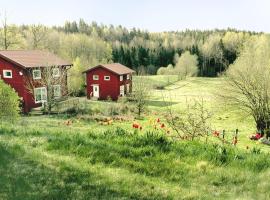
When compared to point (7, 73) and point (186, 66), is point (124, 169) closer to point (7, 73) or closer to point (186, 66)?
point (7, 73)

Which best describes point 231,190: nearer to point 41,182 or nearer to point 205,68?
point 41,182

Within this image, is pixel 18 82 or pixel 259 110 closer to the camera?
pixel 259 110

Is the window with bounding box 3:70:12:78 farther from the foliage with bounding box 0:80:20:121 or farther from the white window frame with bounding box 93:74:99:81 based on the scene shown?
the white window frame with bounding box 93:74:99:81

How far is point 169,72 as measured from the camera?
108 m

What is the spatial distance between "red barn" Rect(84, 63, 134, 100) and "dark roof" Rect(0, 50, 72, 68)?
9.40 meters

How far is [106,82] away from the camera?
49312 mm

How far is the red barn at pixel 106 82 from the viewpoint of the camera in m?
48.7

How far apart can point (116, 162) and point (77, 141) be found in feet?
4.95

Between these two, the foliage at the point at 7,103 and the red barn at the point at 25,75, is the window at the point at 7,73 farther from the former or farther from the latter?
the foliage at the point at 7,103

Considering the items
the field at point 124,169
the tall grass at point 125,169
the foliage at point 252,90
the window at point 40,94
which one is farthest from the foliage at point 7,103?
the foliage at point 252,90

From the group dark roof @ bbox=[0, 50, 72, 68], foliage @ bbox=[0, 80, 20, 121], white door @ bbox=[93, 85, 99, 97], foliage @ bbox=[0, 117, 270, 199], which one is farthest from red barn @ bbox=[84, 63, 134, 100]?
foliage @ bbox=[0, 117, 270, 199]

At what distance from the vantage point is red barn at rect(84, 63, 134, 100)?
4869cm

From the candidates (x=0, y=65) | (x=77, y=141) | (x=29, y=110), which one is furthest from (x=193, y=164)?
(x=0, y=65)

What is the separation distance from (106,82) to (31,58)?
47.2ft
